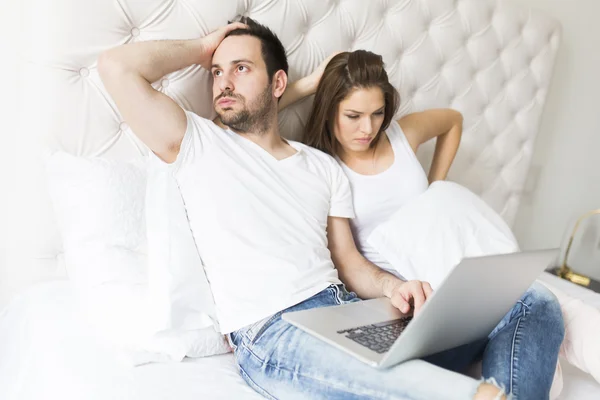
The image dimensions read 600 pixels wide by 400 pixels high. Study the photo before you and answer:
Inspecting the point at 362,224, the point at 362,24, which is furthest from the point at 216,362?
the point at 362,24

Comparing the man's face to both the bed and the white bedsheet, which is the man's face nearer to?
the bed

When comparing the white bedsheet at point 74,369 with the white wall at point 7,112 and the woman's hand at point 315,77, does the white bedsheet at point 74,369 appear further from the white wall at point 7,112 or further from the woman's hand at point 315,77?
the woman's hand at point 315,77

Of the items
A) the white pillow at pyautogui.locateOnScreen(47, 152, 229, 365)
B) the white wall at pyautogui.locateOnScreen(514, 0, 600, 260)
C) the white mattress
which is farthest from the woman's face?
the white wall at pyautogui.locateOnScreen(514, 0, 600, 260)

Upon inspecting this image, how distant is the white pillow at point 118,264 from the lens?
112 cm

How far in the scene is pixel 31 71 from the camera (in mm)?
1238

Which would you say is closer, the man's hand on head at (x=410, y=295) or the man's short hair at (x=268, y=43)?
the man's hand on head at (x=410, y=295)

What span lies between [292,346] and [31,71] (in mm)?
861

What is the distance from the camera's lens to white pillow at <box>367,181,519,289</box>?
4.87 feet

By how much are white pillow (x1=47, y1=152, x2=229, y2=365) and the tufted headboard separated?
0.10m

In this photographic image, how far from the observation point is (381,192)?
5.27 feet

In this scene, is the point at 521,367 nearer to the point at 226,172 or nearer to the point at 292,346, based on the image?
the point at 292,346

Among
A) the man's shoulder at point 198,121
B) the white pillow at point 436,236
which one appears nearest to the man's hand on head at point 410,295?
the white pillow at point 436,236

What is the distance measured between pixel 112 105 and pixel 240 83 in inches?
12.5

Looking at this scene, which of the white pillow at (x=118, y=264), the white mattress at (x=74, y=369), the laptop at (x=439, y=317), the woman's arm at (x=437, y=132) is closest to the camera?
the laptop at (x=439, y=317)
